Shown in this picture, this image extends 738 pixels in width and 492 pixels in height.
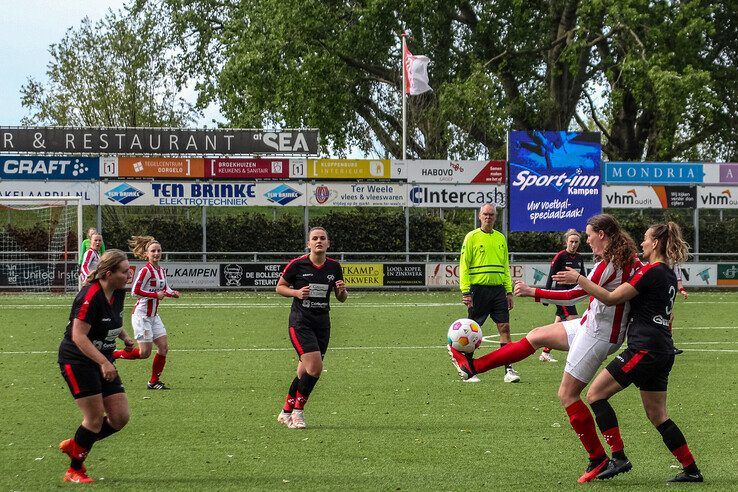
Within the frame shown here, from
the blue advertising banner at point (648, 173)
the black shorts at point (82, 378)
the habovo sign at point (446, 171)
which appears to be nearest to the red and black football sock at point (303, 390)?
the black shorts at point (82, 378)

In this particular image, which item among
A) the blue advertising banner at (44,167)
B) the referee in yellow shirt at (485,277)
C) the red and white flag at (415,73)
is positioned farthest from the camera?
the red and white flag at (415,73)

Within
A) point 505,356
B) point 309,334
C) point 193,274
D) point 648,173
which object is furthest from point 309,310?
point 648,173

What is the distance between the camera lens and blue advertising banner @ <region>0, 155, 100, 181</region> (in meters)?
33.4

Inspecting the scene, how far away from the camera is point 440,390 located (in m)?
12.7

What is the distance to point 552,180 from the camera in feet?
115

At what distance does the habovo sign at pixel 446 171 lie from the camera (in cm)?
3478

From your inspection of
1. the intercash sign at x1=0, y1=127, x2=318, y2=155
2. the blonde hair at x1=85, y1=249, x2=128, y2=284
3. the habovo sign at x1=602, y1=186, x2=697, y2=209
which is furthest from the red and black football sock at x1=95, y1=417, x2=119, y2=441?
the habovo sign at x1=602, y1=186, x2=697, y2=209

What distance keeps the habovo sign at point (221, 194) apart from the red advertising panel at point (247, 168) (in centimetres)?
30

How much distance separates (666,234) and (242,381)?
7.13m

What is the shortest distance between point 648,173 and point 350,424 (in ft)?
90.3

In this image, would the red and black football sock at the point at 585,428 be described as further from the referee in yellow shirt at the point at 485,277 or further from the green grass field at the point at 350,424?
the referee in yellow shirt at the point at 485,277

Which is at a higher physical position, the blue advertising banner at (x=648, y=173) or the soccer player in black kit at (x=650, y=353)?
the blue advertising banner at (x=648, y=173)

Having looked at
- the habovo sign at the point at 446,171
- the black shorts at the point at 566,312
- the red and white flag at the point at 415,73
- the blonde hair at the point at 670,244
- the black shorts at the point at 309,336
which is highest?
the red and white flag at the point at 415,73

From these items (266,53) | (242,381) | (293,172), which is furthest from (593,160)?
(242,381)
